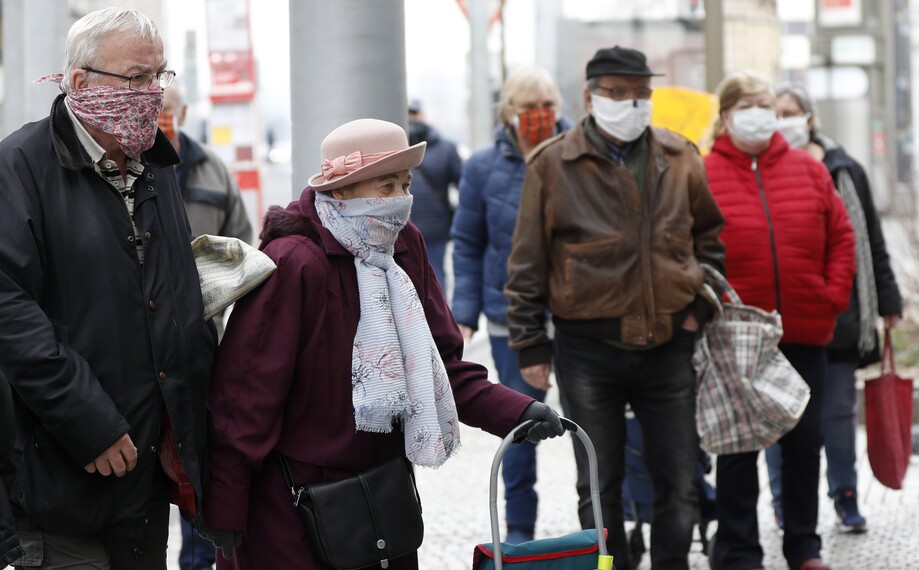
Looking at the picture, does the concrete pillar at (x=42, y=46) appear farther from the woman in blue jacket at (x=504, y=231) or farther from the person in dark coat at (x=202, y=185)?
the woman in blue jacket at (x=504, y=231)

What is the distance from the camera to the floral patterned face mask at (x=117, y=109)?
11.8 ft

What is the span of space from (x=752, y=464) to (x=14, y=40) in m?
5.70

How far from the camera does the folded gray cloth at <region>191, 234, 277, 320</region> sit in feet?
12.3

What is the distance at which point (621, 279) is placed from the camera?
540 centimetres

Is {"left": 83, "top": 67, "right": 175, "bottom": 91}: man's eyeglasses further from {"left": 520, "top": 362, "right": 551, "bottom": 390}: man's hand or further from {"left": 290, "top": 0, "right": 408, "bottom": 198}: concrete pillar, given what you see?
{"left": 520, "top": 362, "right": 551, "bottom": 390}: man's hand

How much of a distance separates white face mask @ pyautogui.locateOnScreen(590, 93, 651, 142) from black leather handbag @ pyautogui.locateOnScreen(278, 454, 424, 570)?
211 centimetres

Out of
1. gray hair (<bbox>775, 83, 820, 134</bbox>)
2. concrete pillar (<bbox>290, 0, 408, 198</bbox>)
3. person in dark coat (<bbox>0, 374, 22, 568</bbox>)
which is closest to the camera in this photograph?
person in dark coat (<bbox>0, 374, 22, 568</bbox>)

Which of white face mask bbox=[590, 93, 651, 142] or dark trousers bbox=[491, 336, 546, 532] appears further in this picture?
dark trousers bbox=[491, 336, 546, 532]

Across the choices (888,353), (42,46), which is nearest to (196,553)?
(42,46)

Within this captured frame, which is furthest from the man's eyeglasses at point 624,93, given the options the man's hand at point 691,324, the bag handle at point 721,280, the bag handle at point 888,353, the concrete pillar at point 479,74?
the concrete pillar at point 479,74

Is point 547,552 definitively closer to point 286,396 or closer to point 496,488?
point 496,488

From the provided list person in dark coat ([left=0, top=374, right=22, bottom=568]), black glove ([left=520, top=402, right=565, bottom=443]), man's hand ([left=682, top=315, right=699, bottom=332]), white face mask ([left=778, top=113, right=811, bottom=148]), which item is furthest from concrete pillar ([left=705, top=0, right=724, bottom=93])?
person in dark coat ([left=0, top=374, right=22, bottom=568])

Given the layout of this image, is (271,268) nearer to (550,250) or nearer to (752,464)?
(550,250)

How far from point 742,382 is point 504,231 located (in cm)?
158
